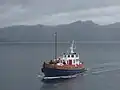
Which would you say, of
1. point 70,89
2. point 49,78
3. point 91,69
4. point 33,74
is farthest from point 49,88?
point 91,69

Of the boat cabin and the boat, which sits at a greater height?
the boat cabin

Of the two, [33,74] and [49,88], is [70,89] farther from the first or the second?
[33,74]

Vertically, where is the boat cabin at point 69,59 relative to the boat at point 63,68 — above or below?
above

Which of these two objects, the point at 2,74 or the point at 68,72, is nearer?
the point at 68,72

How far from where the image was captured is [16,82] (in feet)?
43.0

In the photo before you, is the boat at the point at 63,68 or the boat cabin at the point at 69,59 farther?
the boat cabin at the point at 69,59

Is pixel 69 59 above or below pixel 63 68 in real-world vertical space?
above

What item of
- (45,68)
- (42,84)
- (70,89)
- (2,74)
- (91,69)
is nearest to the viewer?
(70,89)

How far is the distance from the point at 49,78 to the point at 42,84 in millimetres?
938

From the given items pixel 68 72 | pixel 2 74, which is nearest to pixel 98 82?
pixel 68 72

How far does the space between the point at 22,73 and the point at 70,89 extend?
4596 millimetres

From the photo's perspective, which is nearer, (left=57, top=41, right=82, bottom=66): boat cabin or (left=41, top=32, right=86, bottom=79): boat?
(left=41, top=32, right=86, bottom=79): boat

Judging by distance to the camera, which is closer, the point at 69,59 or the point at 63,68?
the point at 63,68

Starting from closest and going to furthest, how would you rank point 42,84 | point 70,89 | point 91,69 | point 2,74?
point 70,89
point 42,84
point 2,74
point 91,69
